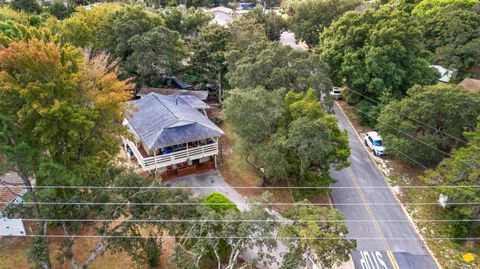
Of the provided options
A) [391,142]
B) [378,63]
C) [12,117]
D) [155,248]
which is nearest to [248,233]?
[155,248]

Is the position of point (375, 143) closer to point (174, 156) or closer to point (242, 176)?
point (242, 176)

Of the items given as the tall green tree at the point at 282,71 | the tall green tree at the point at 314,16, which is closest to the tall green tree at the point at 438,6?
the tall green tree at the point at 314,16

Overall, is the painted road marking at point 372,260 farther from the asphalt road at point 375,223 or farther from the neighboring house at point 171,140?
the neighboring house at point 171,140

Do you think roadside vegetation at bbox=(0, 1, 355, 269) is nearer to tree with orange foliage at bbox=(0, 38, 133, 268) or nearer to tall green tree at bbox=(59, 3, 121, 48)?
tree with orange foliage at bbox=(0, 38, 133, 268)

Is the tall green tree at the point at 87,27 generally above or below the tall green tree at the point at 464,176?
above

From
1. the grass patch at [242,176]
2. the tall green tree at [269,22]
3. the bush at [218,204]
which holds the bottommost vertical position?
the grass patch at [242,176]
